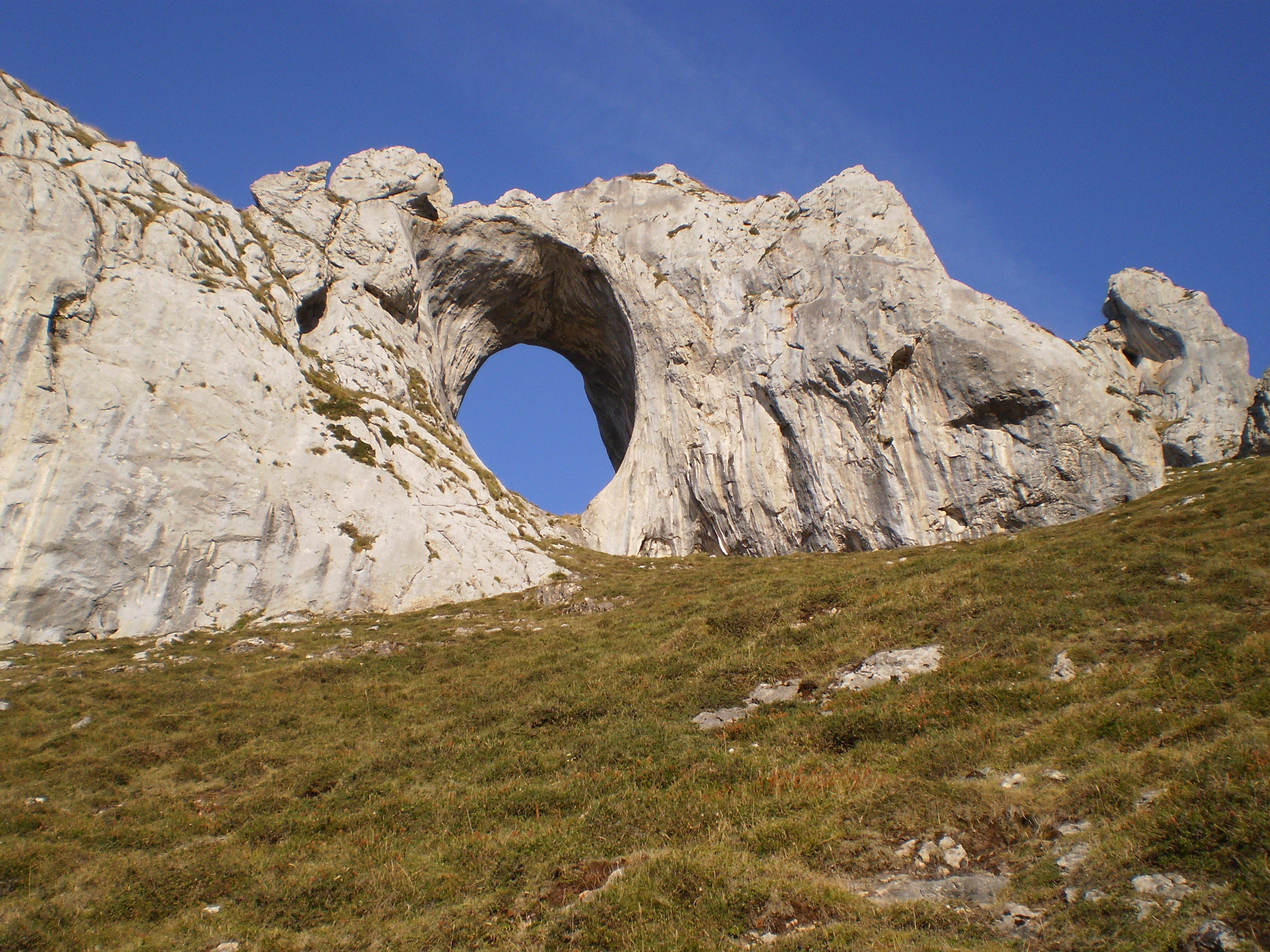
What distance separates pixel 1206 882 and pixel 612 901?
618 cm

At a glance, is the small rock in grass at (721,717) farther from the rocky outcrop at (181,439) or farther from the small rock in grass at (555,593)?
the rocky outcrop at (181,439)

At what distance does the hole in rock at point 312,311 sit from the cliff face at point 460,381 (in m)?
0.26

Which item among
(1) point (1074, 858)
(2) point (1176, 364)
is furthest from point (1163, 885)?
(2) point (1176, 364)

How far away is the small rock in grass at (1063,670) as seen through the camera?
14.5m

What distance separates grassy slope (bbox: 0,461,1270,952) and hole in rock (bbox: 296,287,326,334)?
85.9ft

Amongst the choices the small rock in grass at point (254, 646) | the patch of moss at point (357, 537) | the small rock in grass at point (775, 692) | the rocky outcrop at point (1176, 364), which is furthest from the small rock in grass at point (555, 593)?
the rocky outcrop at point (1176, 364)

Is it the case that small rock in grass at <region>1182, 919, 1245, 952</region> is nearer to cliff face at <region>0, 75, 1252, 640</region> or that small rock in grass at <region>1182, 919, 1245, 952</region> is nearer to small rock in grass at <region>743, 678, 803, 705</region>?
small rock in grass at <region>743, 678, 803, 705</region>

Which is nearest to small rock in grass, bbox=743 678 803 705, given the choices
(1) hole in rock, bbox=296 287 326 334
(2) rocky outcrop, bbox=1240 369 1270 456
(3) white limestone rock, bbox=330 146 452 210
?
(2) rocky outcrop, bbox=1240 369 1270 456

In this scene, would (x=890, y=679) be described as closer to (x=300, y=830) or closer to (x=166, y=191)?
(x=300, y=830)

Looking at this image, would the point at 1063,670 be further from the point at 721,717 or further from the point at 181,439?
the point at 181,439

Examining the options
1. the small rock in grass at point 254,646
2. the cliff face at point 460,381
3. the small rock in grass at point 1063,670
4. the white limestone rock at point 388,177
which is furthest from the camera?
the white limestone rock at point 388,177

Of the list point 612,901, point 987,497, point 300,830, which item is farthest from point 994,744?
point 987,497

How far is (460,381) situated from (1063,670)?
5042 cm

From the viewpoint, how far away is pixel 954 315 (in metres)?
43.1
